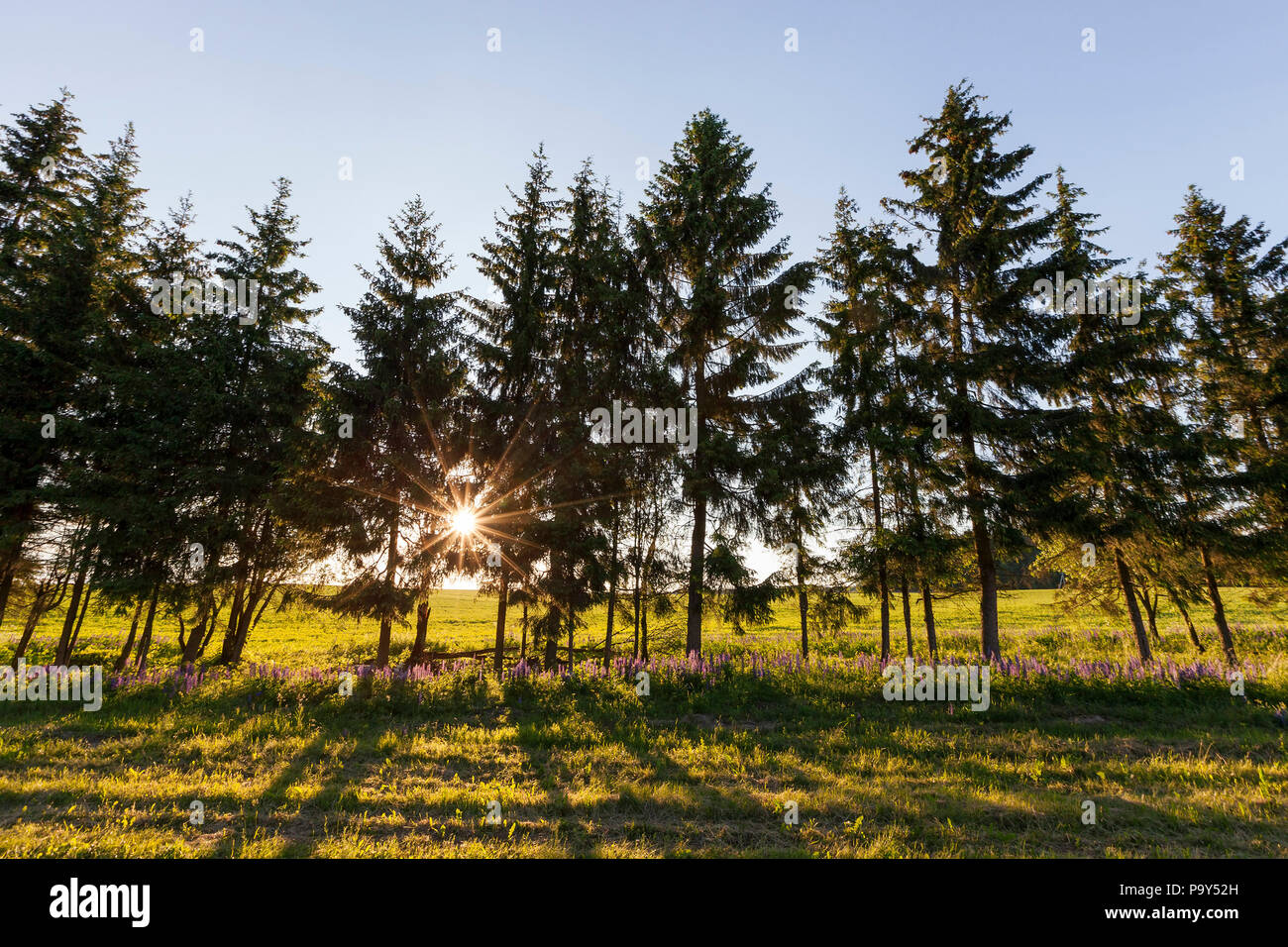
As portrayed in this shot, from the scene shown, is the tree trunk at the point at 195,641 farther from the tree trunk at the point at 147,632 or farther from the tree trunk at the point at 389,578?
the tree trunk at the point at 389,578

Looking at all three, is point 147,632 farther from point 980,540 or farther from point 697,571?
point 980,540

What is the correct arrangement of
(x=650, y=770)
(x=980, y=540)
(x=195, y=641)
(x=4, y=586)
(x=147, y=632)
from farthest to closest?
(x=195, y=641), (x=147, y=632), (x=4, y=586), (x=980, y=540), (x=650, y=770)

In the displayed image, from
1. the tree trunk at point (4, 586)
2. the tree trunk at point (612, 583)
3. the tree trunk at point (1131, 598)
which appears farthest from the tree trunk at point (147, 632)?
the tree trunk at point (1131, 598)

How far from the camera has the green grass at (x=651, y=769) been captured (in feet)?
17.0

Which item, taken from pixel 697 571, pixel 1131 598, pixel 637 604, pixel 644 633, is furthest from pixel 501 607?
pixel 1131 598

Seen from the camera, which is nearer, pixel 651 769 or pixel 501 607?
pixel 651 769

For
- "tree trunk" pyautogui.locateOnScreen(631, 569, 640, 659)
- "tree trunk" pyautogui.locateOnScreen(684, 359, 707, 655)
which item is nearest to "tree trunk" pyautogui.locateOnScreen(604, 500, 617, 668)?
"tree trunk" pyautogui.locateOnScreen(631, 569, 640, 659)

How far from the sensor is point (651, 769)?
→ 303 inches

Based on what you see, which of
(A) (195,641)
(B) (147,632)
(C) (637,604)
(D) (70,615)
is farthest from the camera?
(A) (195,641)

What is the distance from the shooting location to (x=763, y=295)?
15.4 meters

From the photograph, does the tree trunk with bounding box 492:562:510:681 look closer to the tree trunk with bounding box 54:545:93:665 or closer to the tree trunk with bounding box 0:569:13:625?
the tree trunk with bounding box 54:545:93:665
